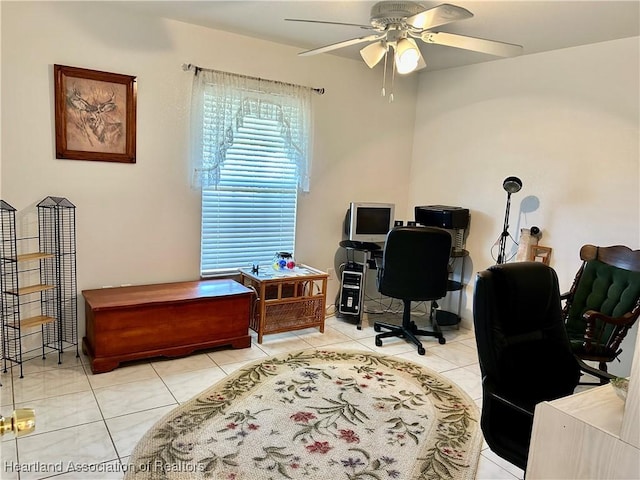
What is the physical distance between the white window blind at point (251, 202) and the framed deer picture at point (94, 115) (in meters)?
0.67

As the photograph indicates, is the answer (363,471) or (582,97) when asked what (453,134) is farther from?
(363,471)

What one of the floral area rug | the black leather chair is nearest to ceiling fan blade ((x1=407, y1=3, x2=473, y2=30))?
the black leather chair

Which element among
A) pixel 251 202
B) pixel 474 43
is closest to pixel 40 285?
pixel 251 202

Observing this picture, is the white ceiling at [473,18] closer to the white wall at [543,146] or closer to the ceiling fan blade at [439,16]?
the white wall at [543,146]

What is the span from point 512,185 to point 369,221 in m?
1.28

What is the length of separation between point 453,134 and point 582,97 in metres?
1.20

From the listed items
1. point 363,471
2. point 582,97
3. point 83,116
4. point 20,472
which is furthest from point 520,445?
point 83,116

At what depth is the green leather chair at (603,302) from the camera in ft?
9.14

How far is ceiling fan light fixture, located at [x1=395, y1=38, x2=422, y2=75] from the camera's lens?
8.49 ft

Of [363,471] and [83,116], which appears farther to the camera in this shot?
[83,116]

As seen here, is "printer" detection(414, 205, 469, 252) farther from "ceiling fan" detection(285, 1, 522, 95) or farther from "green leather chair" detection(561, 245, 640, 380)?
"ceiling fan" detection(285, 1, 522, 95)

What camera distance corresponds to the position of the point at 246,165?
3.94 meters

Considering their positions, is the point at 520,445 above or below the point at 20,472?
above

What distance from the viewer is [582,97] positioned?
3.51 m
